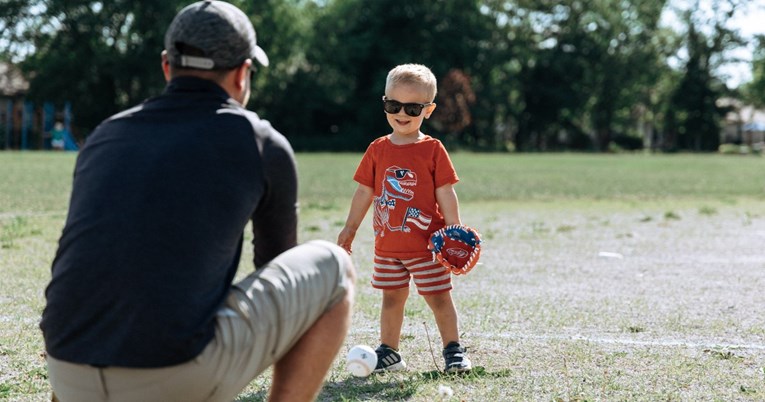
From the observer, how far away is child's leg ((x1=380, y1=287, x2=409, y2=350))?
480cm

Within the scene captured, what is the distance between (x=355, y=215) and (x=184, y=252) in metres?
2.31

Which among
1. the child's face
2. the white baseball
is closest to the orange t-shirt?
the child's face

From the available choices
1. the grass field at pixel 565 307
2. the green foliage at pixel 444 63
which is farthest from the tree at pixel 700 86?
the grass field at pixel 565 307

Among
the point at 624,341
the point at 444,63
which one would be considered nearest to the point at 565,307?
the point at 624,341

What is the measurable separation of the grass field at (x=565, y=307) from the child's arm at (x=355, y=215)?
25.1 inches

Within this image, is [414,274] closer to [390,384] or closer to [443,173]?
[443,173]

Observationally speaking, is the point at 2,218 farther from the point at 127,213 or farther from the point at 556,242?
the point at 127,213

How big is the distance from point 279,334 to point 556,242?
25.0ft

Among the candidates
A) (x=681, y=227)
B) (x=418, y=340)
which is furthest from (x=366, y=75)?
(x=418, y=340)

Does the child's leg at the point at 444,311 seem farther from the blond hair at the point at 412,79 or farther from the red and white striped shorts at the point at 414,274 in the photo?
the blond hair at the point at 412,79

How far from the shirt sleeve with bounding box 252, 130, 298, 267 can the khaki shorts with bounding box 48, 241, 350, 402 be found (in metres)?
0.07

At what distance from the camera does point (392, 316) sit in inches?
189

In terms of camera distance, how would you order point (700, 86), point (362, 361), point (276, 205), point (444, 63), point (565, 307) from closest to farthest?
point (276, 205)
point (362, 361)
point (565, 307)
point (444, 63)
point (700, 86)

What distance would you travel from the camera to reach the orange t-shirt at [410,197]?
4719 millimetres
